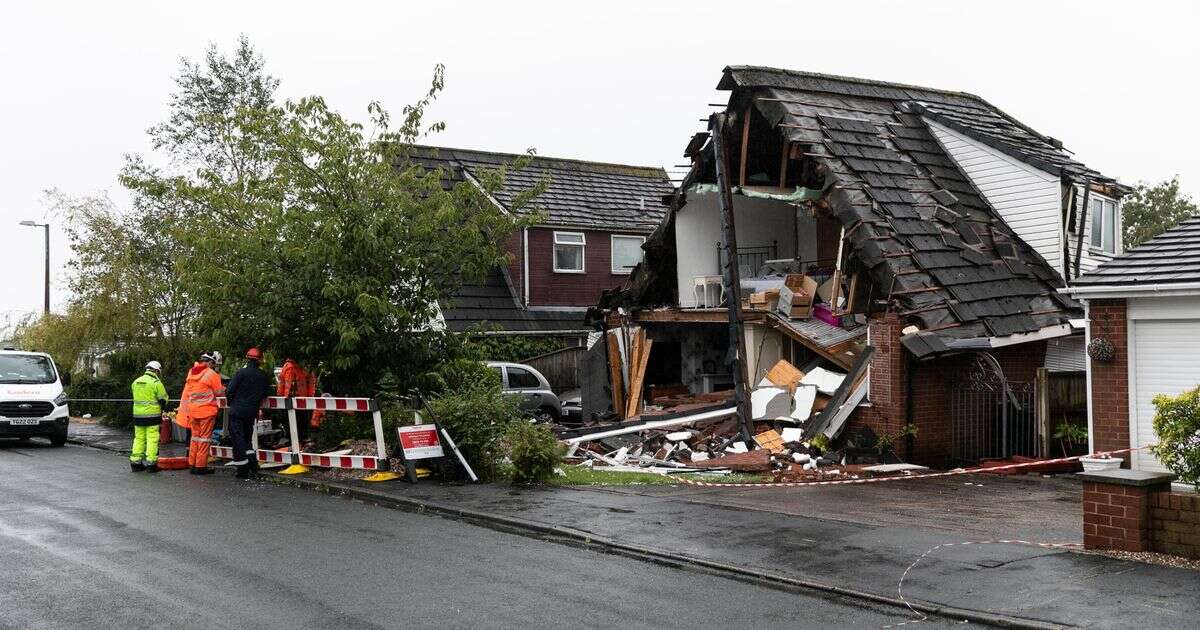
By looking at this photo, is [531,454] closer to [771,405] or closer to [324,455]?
[324,455]

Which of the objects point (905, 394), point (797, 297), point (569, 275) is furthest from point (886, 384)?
point (569, 275)

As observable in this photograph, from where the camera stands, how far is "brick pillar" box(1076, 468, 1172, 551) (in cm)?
915

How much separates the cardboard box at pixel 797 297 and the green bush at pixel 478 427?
6.89 metres

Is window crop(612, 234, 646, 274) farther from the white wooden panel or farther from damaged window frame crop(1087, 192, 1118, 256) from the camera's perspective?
damaged window frame crop(1087, 192, 1118, 256)

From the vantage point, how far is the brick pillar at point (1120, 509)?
30.0 feet

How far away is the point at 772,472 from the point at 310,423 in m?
7.49

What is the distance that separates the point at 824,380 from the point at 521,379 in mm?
8314

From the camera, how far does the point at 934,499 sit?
1356 cm

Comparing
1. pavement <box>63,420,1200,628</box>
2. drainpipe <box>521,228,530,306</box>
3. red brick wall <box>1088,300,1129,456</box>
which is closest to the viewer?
pavement <box>63,420,1200,628</box>

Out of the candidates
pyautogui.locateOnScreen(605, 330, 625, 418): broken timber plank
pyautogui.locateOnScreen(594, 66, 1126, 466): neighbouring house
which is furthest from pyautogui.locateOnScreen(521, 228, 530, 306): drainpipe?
pyautogui.locateOnScreen(605, 330, 625, 418): broken timber plank

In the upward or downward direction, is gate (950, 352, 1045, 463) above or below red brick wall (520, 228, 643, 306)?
below

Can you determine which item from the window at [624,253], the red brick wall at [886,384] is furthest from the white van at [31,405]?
the red brick wall at [886,384]

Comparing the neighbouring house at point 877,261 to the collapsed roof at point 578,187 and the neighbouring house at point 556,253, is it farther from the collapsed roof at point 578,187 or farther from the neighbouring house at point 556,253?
the collapsed roof at point 578,187

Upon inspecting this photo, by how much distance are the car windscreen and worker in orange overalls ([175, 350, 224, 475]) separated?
8071mm
